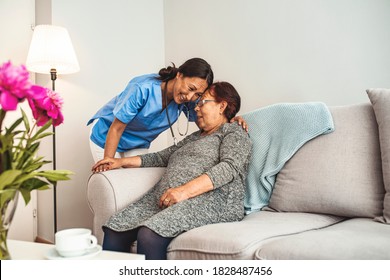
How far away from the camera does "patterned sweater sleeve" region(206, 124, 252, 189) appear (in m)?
1.59

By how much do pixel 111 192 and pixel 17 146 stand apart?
0.82 m

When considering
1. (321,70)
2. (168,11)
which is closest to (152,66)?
(168,11)

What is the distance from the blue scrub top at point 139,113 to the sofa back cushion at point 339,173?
674 mm

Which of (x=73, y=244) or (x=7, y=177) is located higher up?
(x=7, y=177)

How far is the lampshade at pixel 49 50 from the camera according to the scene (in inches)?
98.3

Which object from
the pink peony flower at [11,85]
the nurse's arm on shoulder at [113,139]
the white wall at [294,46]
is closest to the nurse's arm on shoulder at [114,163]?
the nurse's arm on shoulder at [113,139]

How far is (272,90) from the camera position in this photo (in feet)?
8.38

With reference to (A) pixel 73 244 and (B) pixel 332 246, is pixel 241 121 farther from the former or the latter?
(A) pixel 73 244

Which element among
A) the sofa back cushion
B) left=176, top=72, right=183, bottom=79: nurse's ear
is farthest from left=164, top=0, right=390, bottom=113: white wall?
left=176, top=72, right=183, bottom=79: nurse's ear

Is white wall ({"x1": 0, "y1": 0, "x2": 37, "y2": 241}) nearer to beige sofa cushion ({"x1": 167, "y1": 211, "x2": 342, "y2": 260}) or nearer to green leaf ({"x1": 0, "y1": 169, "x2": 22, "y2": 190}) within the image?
beige sofa cushion ({"x1": 167, "y1": 211, "x2": 342, "y2": 260})

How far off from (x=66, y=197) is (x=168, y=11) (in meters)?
1.65

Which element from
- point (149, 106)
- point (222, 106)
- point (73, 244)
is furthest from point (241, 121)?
point (73, 244)

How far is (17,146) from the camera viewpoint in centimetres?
89
